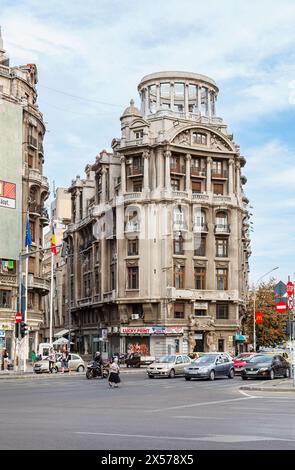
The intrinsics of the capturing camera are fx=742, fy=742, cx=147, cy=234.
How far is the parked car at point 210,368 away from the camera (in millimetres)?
39594

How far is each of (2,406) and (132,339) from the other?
58.9 meters

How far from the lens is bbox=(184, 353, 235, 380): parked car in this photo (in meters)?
39.6

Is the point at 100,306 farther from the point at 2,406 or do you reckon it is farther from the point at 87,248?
the point at 2,406

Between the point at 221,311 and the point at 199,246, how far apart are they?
7.74 metres

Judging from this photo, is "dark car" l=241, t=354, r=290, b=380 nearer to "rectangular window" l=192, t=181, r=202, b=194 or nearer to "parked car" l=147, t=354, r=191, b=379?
"parked car" l=147, t=354, r=191, b=379

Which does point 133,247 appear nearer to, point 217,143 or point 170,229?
point 170,229

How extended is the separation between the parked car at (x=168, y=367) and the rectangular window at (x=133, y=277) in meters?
34.1

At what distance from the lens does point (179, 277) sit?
262 ft

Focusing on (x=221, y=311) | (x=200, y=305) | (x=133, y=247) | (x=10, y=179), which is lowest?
(x=221, y=311)

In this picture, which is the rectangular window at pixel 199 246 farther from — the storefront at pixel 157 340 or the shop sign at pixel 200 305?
the storefront at pixel 157 340

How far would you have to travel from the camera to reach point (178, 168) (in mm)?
81812

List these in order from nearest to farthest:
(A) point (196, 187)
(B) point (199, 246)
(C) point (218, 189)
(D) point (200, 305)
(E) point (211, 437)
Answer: (E) point (211, 437) → (D) point (200, 305) → (B) point (199, 246) → (A) point (196, 187) → (C) point (218, 189)

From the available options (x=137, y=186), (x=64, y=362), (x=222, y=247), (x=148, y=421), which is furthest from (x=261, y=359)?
(x=137, y=186)
